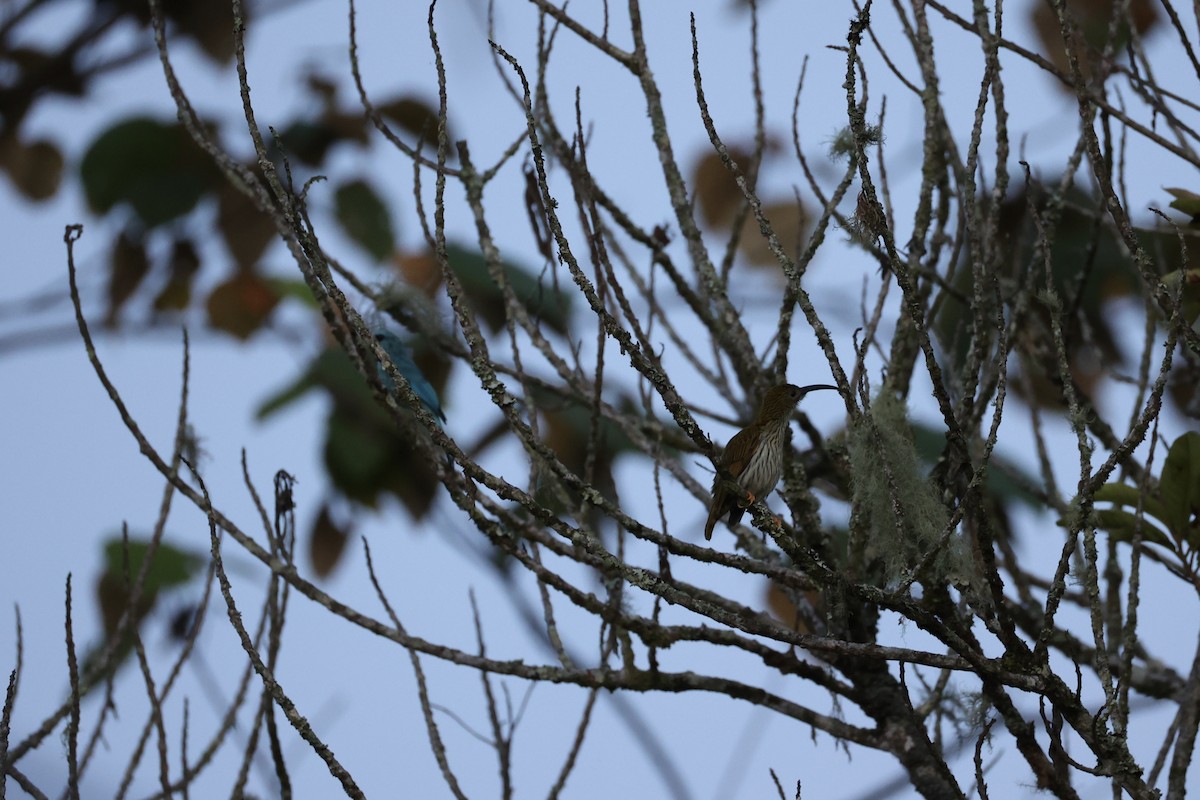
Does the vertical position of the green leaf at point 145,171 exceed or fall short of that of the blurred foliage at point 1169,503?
it exceeds it

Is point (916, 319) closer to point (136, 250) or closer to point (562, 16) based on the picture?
point (562, 16)

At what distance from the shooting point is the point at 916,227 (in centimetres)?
362

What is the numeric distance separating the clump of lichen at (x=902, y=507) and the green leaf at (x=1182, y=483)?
0.54 meters

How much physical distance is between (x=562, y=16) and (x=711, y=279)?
0.90 m

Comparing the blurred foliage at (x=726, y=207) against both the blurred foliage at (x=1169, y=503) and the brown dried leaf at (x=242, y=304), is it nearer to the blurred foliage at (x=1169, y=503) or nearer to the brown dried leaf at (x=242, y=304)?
the brown dried leaf at (x=242, y=304)

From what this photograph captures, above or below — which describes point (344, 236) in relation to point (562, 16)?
above

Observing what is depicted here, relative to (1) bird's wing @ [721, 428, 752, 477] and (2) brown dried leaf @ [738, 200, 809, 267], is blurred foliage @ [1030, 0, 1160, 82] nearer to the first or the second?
(2) brown dried leaf @ [738, 200, 809, 267]

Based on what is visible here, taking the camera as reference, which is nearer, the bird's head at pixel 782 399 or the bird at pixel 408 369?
the bird's head at pixel 782 399

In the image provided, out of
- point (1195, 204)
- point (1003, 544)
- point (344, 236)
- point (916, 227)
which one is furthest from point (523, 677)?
point (344, 236)

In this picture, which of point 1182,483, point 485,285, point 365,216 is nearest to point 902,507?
point 1182,483

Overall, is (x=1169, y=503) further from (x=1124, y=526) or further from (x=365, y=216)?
(x=365, y=216)

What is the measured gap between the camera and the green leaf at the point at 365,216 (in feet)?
21.5

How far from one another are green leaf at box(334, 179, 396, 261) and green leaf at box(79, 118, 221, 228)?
2.10ft

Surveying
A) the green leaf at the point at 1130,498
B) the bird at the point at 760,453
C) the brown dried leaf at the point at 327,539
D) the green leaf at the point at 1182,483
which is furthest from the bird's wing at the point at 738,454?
the brown dried leaf at the point at 327,539
